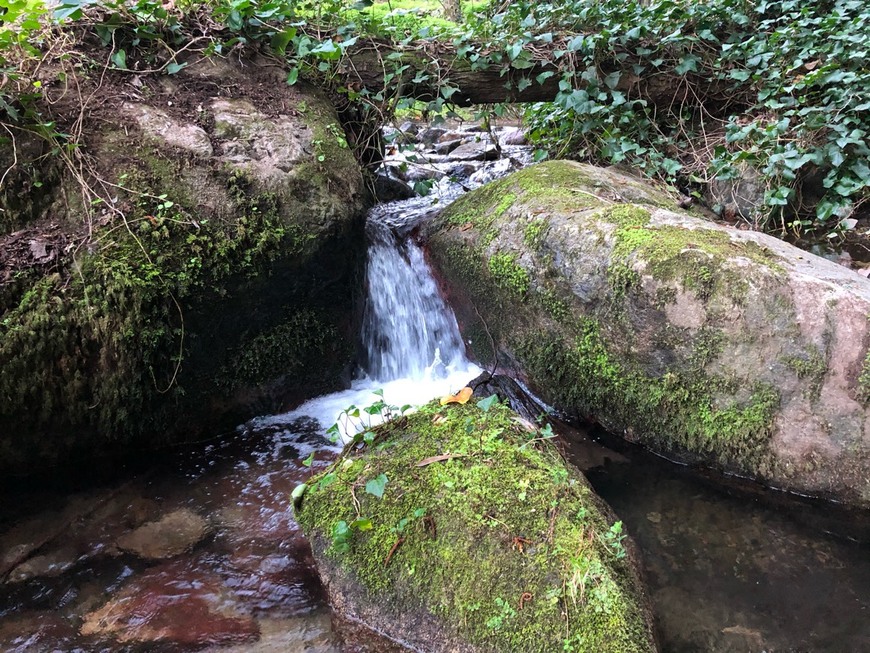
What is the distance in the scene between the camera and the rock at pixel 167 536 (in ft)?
9.80

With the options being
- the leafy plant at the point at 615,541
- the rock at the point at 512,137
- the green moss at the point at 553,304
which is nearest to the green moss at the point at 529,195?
the green moss at the point at 553,304

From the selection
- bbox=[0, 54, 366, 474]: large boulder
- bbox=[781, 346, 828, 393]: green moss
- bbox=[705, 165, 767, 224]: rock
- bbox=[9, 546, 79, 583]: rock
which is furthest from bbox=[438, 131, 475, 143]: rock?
bbox=[9, 546, 79, 583]: rock

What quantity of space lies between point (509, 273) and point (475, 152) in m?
4.67

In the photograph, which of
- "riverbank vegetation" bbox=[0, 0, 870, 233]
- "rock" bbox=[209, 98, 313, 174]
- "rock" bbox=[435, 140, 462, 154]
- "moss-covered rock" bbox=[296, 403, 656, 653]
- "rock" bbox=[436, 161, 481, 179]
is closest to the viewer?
"moss-covered rock" bbox=[296, 403, 656, 653]

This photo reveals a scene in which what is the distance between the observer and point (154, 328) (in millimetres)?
3406

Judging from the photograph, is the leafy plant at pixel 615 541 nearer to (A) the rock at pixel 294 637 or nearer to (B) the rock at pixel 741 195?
(A) the rock at pixel 294 637

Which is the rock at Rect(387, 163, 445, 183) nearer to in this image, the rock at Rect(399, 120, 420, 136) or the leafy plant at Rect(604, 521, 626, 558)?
the rock at Rect(399, 120, 420, 136)

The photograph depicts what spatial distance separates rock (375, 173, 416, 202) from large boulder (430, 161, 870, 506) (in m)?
2.01

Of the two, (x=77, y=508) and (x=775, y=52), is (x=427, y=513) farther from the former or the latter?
(x=775, y=52)

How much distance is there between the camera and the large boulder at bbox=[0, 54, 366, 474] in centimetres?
324

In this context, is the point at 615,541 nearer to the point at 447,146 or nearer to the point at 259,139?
the point at 259,139

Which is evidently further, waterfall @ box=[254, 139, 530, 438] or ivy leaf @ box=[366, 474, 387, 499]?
waterfall @ box=[254, 139, 530, 438]

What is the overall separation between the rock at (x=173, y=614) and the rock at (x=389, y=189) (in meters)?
4.36

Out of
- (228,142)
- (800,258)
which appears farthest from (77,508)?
(800,258)
